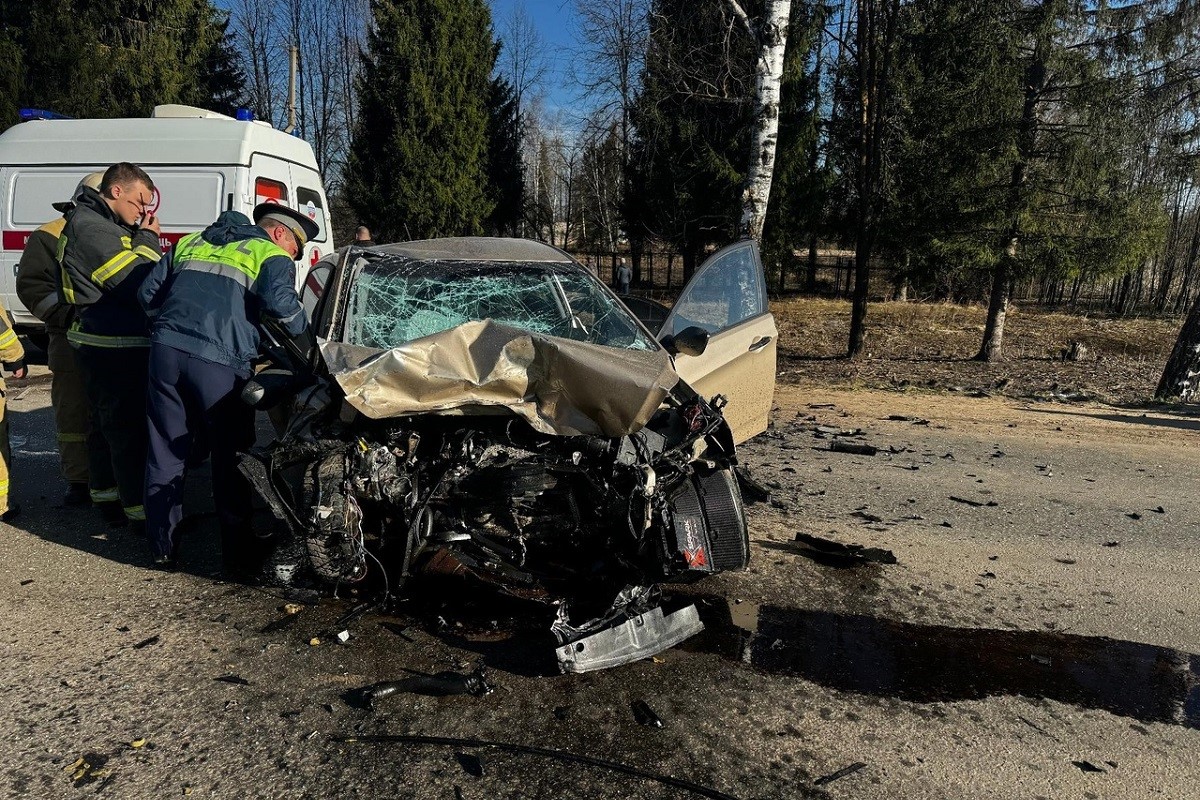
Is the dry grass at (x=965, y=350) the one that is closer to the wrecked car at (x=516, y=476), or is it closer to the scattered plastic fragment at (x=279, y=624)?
the wrecked car at (x=516, y=476)

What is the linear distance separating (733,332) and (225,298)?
2.82 metres

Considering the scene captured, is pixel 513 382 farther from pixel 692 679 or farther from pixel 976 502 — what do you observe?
pixel 976 502

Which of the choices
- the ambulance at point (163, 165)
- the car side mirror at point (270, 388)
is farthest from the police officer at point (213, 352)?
the ambulance at point (163, 165)

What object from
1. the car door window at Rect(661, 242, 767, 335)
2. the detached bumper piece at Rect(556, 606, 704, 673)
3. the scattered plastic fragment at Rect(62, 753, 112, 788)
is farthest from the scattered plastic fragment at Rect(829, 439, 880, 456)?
the scattered plastic fragment at Rect(62, 753, 112, 788)

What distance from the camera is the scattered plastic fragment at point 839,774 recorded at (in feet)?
8.07

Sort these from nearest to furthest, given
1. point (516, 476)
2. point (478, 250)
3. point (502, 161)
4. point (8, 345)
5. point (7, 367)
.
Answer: point (516, 476) < point (478, 250) < point (8, 345) < point (7, 367) < point (502, 161)

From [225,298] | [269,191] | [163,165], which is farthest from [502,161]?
[225,298]

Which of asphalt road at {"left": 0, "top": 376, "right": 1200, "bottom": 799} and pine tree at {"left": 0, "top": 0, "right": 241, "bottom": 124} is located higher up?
pine tree at {"left": 0, "top": 0, "right": 241, "bottom": 124}

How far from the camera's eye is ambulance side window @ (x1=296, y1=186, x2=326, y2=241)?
990 centimetres

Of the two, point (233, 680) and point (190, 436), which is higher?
point (190, 436)

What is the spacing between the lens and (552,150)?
44.2m

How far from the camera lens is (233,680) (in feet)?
9.82

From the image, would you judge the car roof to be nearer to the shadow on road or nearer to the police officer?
the police officer

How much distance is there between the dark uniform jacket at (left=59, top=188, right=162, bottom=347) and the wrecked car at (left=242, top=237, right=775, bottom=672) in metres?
1.31
